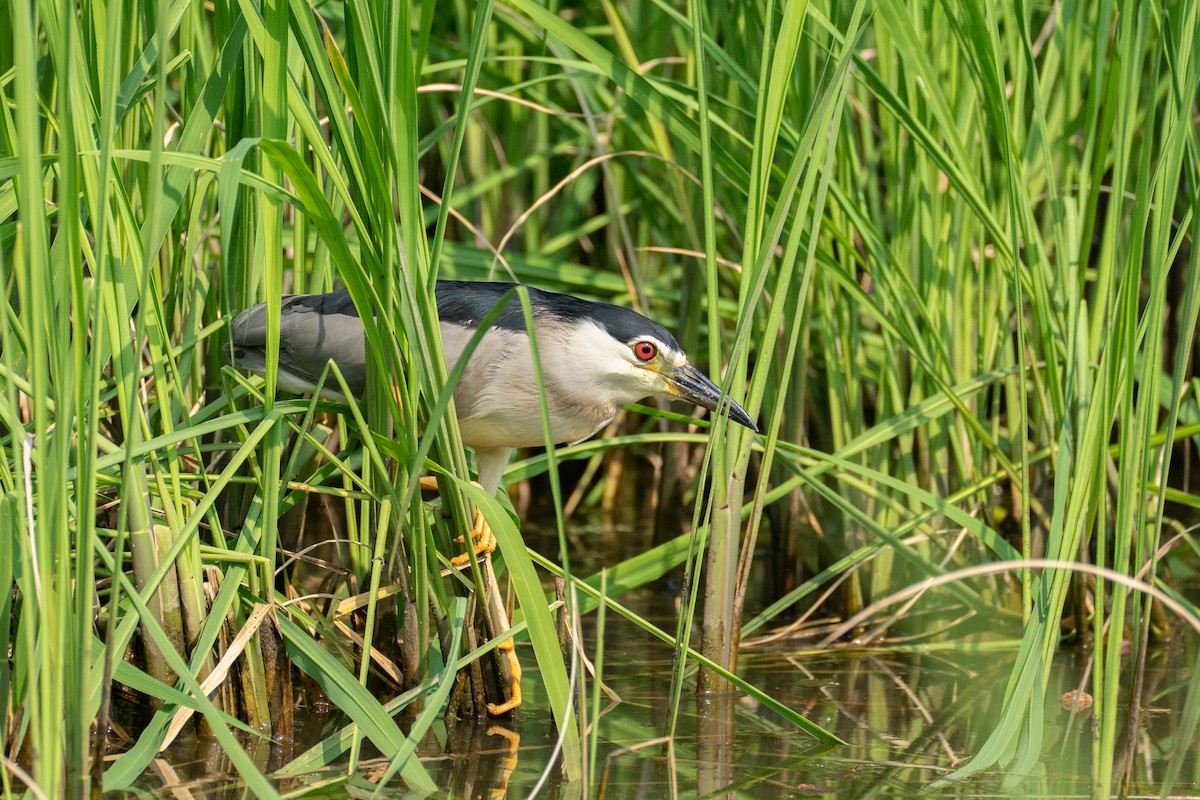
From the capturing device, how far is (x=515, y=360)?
288cm

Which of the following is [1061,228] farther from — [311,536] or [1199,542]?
[311,536]

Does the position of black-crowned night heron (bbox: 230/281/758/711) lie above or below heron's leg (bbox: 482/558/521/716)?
above

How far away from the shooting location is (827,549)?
3902 millimetres

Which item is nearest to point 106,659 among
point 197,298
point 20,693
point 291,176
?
point 20,693

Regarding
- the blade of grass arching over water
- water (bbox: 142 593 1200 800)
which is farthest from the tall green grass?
water (bbox: 142 593 1200 800)

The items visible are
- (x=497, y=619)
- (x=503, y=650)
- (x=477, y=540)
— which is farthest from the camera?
(x=477, y=540)

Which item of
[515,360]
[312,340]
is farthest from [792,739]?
[312,340]

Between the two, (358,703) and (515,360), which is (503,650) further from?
(515,360)

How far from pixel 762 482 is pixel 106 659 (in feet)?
4.69

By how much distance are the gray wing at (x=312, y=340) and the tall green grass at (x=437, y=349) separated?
0.08 m

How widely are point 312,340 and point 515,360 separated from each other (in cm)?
47

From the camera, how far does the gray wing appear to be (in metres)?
2.82

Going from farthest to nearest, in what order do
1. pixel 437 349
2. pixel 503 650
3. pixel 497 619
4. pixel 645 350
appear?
1. pixel 645 350
2. pixel 503 650
3. pixel 497 619
4. pixel 437 349

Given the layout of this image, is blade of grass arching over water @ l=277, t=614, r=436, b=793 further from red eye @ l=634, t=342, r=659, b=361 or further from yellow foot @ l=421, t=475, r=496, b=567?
red eye @ l=634, t=342, r=659, b=361
